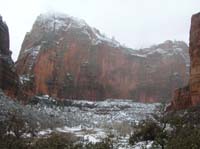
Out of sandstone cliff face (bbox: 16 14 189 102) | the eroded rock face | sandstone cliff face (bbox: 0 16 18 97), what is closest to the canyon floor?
sandstone cliff face (bbox: 0 16 18 97)

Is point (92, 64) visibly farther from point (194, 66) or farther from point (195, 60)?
point (194, 66)

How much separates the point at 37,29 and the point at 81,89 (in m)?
24.3

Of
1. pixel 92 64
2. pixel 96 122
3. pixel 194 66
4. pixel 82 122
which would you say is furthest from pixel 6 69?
pixel 92 64

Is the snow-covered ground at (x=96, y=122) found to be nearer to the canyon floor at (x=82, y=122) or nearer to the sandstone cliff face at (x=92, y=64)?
the canyon floor at (x=82, y=122)

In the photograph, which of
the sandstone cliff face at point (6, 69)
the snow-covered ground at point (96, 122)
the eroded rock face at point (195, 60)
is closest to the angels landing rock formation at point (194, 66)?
the eroded rock face at point (195, 60)

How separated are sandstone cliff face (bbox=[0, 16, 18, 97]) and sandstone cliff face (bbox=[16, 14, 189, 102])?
5852 cm

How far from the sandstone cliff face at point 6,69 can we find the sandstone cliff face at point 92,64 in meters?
58.5

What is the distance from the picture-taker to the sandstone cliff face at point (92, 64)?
133375 millimetres

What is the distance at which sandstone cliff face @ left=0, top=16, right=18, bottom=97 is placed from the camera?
199 ft

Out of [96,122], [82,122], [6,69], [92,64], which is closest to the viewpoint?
[6,69]

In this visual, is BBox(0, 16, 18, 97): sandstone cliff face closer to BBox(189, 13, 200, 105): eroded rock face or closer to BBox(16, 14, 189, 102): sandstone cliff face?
BBox(189, 13, 200, 105): eroded rock face

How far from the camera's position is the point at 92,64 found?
150875 millimetres

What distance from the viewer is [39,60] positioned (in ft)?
430

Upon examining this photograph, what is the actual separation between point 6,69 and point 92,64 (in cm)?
9012
